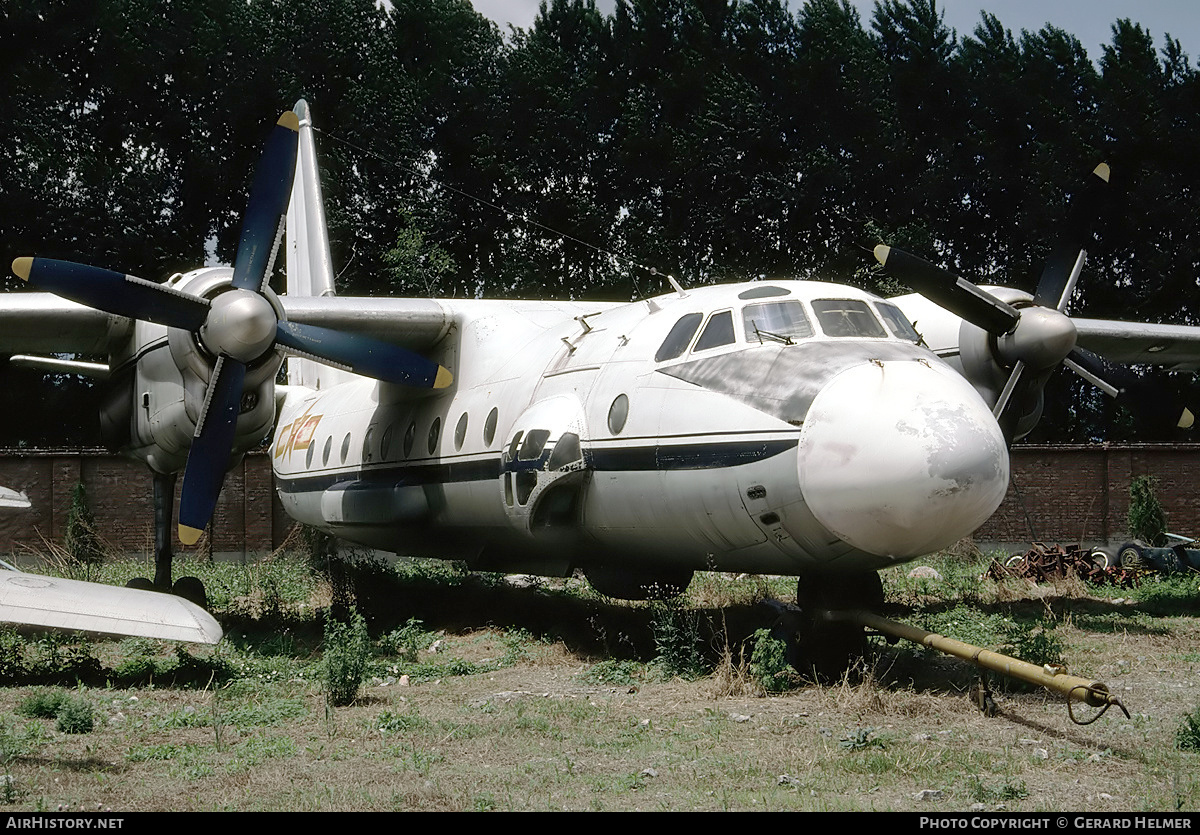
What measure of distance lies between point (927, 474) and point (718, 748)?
2.19m

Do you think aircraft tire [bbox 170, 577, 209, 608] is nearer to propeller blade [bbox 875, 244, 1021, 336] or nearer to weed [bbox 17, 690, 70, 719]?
weed [bbox 17, 690, 70, 719]

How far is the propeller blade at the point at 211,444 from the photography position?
1126 cm

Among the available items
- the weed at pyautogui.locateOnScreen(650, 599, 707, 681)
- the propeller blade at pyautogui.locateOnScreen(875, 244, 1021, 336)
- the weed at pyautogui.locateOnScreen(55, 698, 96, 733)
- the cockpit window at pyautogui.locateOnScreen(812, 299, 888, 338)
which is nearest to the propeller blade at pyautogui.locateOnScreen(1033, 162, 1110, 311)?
the propeller blade at pyautogui.locateOnScreen(875, 244, 1021, 336)

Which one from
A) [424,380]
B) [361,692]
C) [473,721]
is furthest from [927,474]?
[424,380]

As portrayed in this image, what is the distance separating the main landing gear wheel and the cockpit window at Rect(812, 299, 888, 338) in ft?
6.23

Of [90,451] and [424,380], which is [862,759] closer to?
[424,380]

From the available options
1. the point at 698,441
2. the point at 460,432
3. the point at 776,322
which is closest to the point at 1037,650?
the point at 698,441

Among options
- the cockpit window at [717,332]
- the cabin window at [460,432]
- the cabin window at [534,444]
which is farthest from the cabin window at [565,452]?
the cabin window at [460,432]

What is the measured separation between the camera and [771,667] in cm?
838

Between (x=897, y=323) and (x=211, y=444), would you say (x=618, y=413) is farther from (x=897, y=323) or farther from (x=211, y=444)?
(x=211, y=444)

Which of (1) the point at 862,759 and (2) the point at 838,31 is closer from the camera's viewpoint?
(1) the point at 862,759

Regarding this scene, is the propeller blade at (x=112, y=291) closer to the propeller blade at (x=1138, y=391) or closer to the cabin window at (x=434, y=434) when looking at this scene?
the cabin window at (x=434, y=434)

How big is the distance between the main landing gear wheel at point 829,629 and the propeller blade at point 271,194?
21.8ft

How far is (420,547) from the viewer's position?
1349 centimetres
